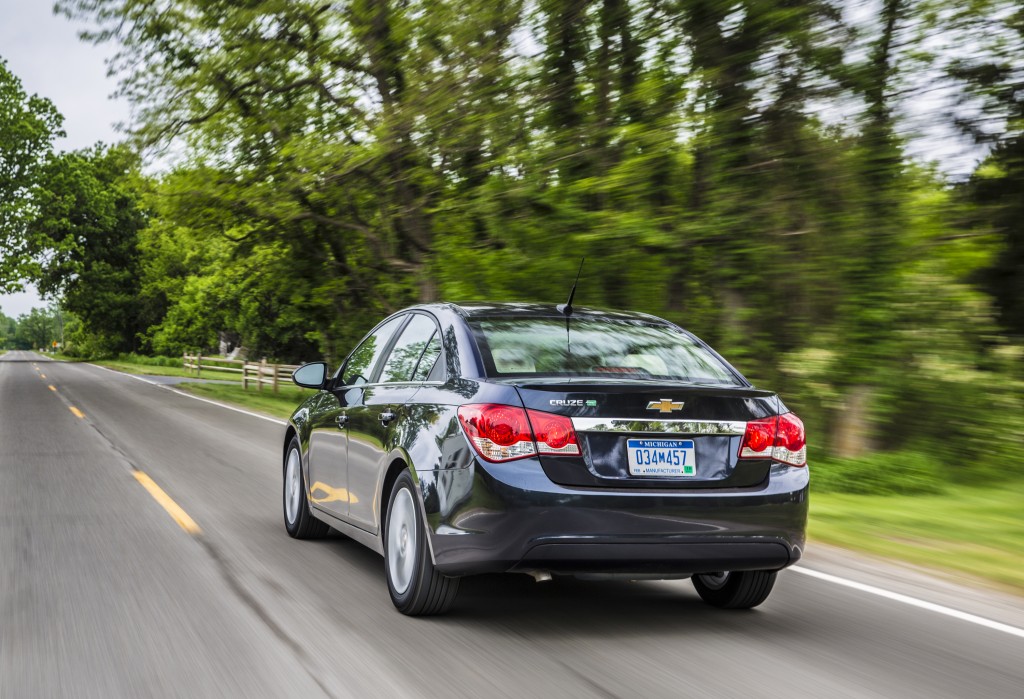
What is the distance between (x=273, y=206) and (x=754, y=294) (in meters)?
11.5

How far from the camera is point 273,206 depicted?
20938 millimetres

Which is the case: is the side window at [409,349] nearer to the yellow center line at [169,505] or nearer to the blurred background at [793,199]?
the yellow center line at [169,505]

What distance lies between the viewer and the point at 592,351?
547 centimetres

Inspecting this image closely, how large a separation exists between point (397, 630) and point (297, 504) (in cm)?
276

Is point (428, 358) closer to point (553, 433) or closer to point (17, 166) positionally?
point (553, 433)

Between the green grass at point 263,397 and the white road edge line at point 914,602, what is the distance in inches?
A: 633

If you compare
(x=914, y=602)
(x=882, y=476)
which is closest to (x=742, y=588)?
(x=914, y=602)

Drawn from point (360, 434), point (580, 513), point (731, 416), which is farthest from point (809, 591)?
point (360, 434)

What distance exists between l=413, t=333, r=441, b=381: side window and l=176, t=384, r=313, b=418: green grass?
1614cm

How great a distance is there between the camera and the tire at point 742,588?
5523mm

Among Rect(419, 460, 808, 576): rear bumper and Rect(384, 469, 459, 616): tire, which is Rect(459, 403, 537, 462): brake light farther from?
Rect(384, 469, 459, 616): tire

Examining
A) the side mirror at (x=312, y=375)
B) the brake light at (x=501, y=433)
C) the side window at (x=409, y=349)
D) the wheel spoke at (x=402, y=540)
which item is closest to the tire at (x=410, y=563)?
the wheel spoke at (x=402, y=540)

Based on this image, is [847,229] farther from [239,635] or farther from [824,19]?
[239,635]

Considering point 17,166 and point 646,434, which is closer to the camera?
point 646,434
